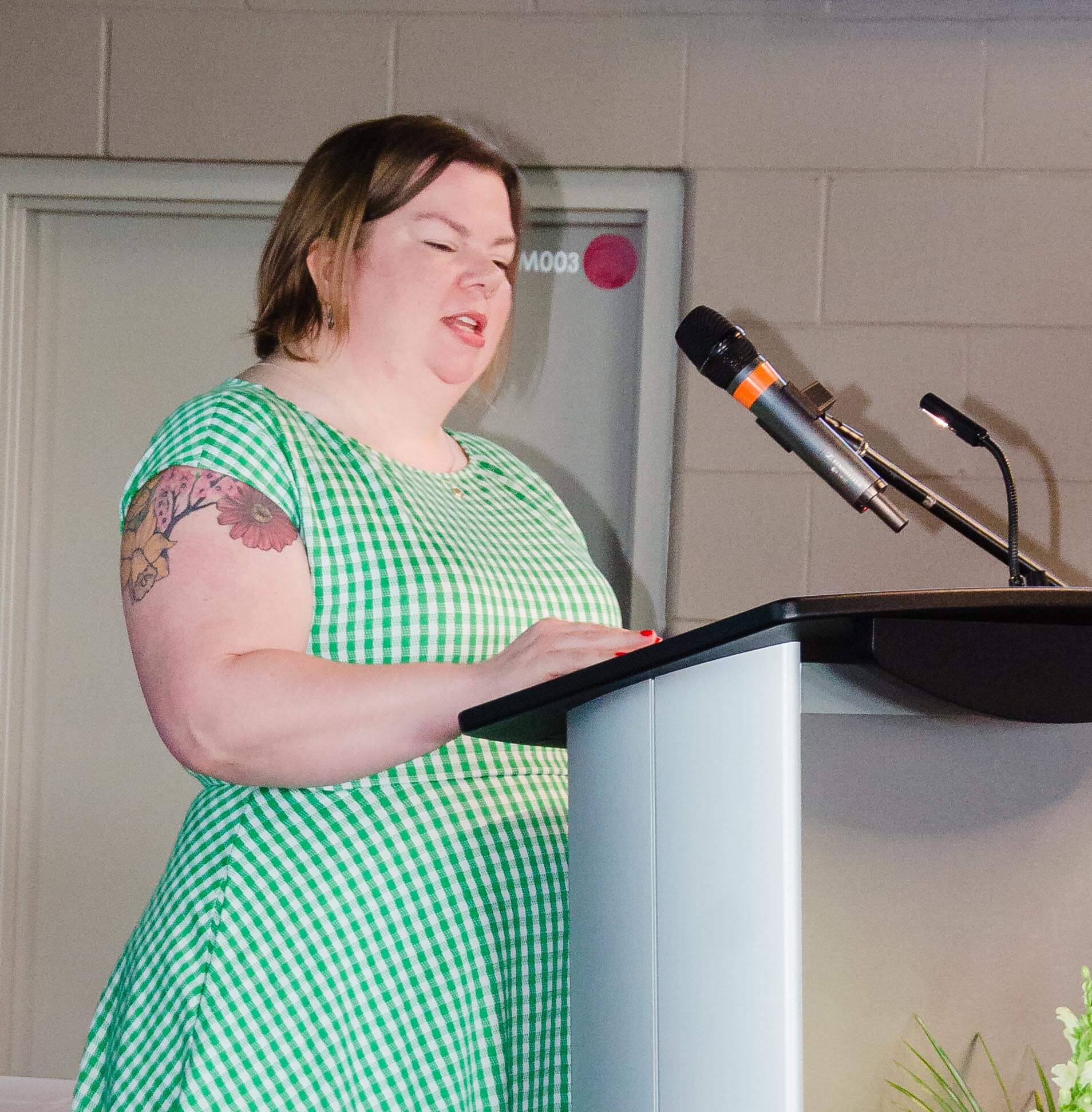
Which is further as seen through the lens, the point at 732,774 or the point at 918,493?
the point at 918,493

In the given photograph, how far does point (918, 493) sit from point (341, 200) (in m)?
0.57

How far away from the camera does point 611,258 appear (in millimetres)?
2514

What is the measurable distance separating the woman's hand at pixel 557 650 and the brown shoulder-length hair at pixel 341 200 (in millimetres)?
507

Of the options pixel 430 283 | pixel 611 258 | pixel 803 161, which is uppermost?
pixel 803 161

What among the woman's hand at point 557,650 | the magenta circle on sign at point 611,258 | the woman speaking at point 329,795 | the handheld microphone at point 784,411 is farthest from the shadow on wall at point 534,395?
the woman's hand at point 557,650

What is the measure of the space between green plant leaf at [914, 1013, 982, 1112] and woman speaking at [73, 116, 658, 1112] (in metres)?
0.26

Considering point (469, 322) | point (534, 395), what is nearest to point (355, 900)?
point (469, 322)

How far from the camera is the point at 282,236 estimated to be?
45.5 inches

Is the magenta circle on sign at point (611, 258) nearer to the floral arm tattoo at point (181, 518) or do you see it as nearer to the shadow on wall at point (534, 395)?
the shadow on wall at point (534, 395)

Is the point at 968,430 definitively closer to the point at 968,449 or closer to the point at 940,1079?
the point at 940,1079

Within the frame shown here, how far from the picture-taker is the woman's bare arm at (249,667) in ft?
2.46

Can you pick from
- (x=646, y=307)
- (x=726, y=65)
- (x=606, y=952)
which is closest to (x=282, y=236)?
(x=606, y=952)

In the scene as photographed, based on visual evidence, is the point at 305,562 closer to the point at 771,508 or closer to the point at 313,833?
the point at 313,833

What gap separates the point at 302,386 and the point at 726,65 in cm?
165
